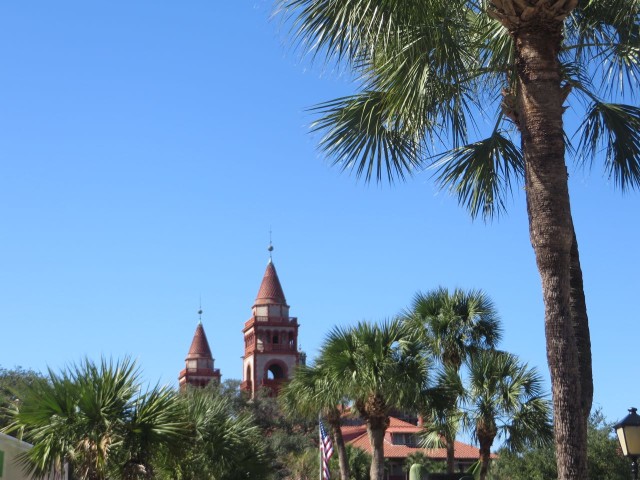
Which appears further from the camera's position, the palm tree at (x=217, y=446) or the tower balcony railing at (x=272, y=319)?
the tower balcony railing at (x=272, y=319)

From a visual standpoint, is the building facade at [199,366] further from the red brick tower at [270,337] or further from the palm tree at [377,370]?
the palm tree at [377,370]

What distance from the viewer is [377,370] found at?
23.0 m

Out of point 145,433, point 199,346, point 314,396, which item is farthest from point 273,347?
point 145,433

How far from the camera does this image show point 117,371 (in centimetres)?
1517

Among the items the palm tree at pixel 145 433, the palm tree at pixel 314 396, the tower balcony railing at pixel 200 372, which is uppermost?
the tower balcony railing at pixel 200 372

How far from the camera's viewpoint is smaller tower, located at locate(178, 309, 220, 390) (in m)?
89.3

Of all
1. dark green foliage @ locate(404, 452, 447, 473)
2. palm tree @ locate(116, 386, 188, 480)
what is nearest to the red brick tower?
dark green foliage @ locate(404, 452, 447, 473)

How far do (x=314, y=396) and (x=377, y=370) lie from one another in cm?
280

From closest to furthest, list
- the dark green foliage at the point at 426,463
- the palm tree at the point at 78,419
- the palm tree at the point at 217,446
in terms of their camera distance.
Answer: the palm tree at the point at 78,419, the palm tree at the point at 217,446, the dark green foliage at the point at 426,463

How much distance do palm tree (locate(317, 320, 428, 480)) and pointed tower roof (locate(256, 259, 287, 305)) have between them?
63367mm

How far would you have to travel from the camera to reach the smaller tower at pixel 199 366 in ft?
293

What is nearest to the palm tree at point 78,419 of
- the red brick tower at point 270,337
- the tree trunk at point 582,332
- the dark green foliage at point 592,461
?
the tree trunk at point 582,332

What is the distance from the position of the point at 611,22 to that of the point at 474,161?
8.56 ft

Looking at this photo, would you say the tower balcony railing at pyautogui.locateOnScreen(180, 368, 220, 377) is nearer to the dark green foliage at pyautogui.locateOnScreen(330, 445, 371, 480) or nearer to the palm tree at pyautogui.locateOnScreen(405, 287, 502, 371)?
the dark green foliage at pyautogui.locateOnScreen(330, 445, 371, 480)
